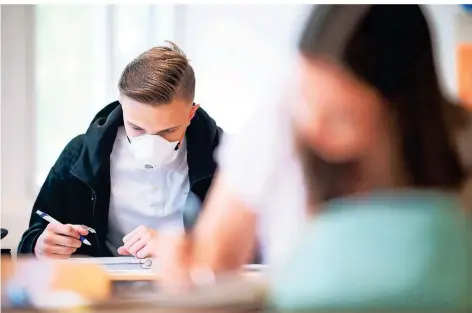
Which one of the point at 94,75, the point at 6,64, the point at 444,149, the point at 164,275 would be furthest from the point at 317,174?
the point at 6,64

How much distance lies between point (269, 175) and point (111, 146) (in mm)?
302

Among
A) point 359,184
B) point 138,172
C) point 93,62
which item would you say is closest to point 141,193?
point 138,172

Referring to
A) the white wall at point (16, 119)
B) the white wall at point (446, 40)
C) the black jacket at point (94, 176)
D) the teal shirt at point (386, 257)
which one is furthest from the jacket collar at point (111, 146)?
the white wall at point (446, 40)

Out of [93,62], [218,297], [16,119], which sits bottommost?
[218,297]

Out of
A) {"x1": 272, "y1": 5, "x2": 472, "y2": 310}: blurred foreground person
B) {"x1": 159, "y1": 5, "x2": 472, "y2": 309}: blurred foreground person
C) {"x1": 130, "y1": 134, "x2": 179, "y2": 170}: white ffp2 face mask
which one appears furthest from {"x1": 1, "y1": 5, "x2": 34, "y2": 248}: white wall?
{"x1": 272, "y1": 5, "x2": 472, "y2": 310}: blurred foreground person

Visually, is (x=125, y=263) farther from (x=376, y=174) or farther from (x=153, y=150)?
(x=376, y=174)

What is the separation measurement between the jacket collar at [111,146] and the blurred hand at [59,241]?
0.09 meters

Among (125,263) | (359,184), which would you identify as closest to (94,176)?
(125,263)

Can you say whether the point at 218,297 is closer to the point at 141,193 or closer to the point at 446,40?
the point at 141,193

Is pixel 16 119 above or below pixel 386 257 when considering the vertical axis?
above

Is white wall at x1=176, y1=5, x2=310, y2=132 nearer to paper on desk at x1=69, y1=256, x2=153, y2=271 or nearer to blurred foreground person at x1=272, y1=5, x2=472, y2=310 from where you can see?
blurred foreground person at x1=272, y1=5, x2=472, y2=310

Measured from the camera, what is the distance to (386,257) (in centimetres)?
102

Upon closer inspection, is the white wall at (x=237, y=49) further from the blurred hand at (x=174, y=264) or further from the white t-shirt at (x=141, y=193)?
the blurred hand at (x=174, y=264)

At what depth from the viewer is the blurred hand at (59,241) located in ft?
3.59
